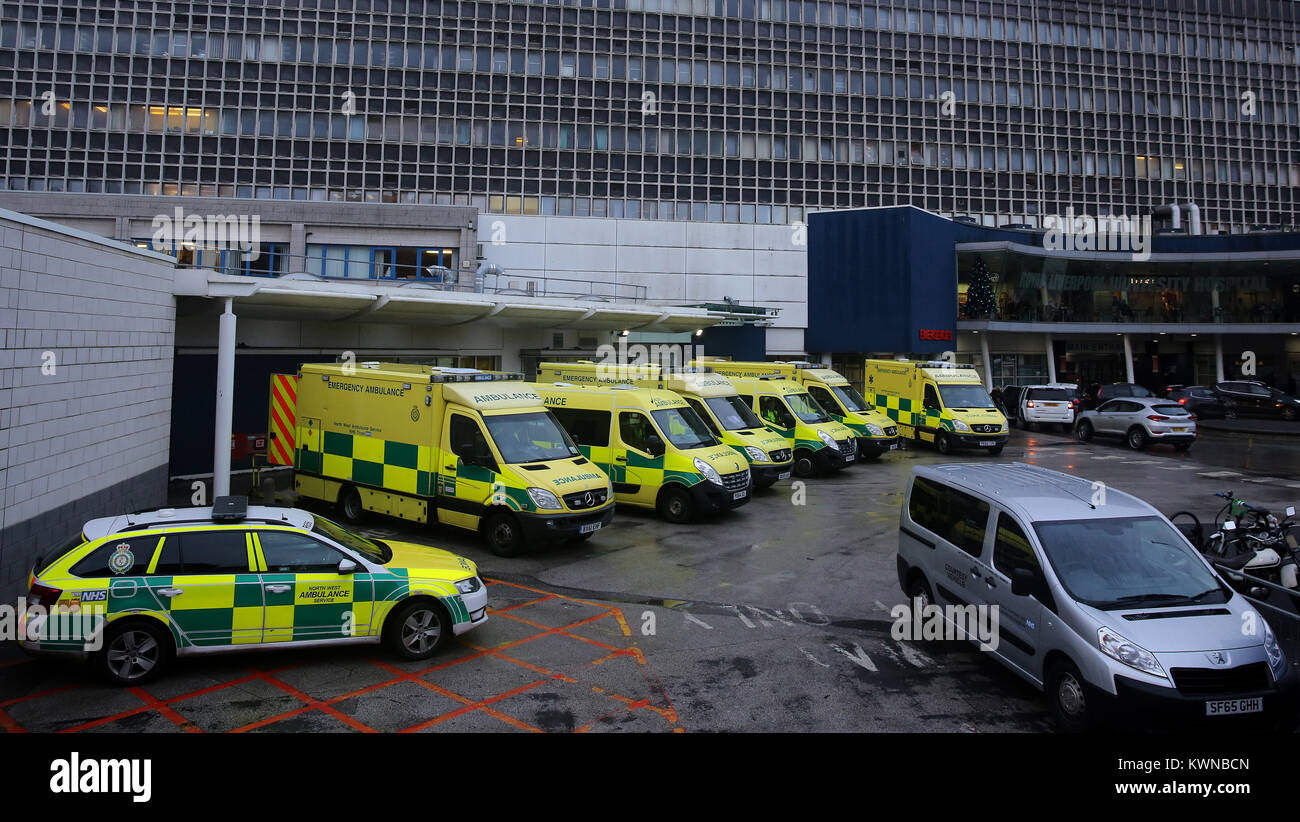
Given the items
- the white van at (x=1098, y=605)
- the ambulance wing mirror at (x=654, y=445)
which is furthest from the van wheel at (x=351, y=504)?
the white van at (x=1098, y=605)

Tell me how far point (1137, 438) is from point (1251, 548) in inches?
658

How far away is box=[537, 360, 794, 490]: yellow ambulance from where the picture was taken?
16.1 meters

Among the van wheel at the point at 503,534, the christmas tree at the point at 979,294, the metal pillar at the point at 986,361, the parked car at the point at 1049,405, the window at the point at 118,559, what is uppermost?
the christmas tree at the point at 979,294

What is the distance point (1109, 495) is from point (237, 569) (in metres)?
8.06

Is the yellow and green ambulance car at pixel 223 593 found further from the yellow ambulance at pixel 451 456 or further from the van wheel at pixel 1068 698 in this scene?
the van wheel at pixel 1068 698

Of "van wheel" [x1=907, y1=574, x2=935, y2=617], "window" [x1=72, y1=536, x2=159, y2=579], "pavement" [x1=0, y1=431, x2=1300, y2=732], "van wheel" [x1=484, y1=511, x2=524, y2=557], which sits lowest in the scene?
"pavement" [x1=0, y1=431, x2=1300, y2=732]

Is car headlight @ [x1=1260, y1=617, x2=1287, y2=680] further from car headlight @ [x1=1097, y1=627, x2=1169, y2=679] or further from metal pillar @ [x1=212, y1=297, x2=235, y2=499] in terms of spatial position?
metal pillar @ [x1=212, y1=297, x2=235, y2=499]

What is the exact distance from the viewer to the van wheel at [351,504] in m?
13.2

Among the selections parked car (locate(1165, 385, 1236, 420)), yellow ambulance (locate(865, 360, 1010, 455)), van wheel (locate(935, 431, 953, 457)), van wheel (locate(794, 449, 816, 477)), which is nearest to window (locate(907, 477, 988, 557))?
van wheel (locate(794, 449, 816, 477))

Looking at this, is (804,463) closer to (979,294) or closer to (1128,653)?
(1128,653)

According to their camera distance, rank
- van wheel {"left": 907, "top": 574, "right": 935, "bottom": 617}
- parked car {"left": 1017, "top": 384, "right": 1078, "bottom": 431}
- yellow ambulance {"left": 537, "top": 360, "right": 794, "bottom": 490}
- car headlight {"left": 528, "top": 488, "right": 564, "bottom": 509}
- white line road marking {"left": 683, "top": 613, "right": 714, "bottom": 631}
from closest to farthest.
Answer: van wheel {"left": 907, "top": 574, "right": 935, "bottom": 617}
white line road marking {"left": 683, "top": 613, "right": 714, "bottom": 631}
car headlight {"left": 528, "top": 488, "right": 564, "bottom": 509}
yellow ambulance {"left": 537, "top": 360, "right": 794, "bottom": 490}
parked car {"left": 1017, "top": 384, "right": 1078, "bottom": 431}

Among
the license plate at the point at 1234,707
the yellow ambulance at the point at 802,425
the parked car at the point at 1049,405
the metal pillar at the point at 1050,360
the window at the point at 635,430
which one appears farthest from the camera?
the metal pillar at the point at 1050,360

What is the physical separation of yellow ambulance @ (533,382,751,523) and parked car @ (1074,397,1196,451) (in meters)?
15.7
